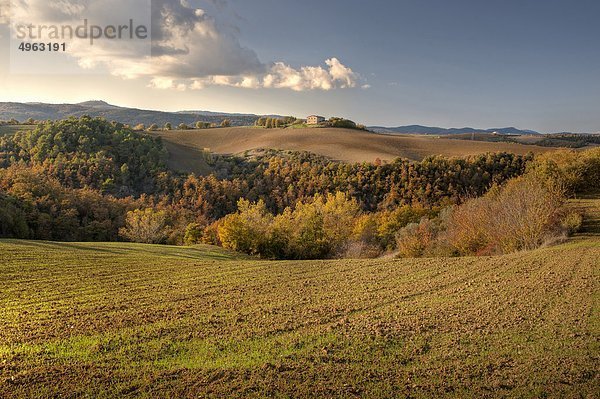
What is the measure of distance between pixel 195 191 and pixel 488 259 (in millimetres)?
79633

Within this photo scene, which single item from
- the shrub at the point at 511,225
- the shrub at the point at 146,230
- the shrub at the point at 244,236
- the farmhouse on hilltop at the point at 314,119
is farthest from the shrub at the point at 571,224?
the farmhouse on hilltop at the point at 314,119

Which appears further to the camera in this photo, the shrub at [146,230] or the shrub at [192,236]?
the shrub at [192,236]

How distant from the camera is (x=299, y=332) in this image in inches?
620

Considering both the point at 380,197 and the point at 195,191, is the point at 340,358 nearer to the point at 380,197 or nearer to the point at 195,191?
the point at 380,197

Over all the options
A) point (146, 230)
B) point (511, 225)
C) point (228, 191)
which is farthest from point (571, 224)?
point (228, 191)

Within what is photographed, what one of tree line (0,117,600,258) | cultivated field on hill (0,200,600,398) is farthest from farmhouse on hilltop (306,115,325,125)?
cultivated field on hill (0,200,600,398)

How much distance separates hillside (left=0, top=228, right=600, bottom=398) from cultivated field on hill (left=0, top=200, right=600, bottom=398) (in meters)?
0.06

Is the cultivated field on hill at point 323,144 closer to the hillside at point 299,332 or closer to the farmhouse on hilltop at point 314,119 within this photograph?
the farmhouse on hilltop at point 314,119

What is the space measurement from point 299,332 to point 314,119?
158 m

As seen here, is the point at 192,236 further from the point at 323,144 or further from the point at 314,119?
the point at 314,119

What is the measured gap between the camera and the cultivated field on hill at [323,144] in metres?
109

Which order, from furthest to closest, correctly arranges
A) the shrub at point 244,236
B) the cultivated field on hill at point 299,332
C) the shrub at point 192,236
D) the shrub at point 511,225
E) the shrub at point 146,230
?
the shrub at point 192,236 < the shrub at point 146,230 < the shrub at point 244,236 < the shrub at point 511,225 < the cultivated field on hill at point 299,332

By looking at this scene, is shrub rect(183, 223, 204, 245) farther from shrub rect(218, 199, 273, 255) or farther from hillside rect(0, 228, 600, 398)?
hillside rect(0, 228, 600, 398)

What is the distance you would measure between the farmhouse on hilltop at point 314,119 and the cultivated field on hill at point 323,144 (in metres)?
23.2
